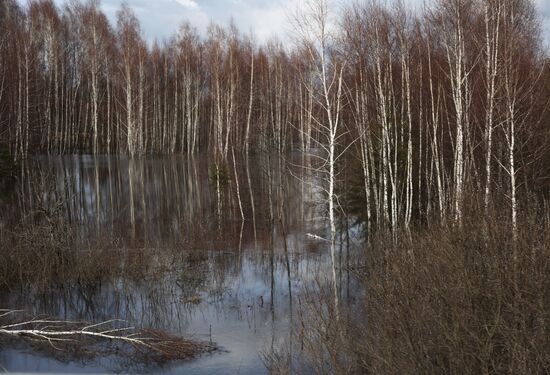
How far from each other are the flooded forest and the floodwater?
49 millimetres

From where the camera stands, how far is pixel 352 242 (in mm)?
13258

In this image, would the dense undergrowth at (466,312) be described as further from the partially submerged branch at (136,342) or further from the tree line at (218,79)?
the tree line at (218,79)

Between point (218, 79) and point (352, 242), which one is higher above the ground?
point (218, 79)

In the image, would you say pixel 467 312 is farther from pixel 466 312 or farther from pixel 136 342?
pixel 136 342

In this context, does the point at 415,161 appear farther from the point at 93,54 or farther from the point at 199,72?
the point at 199,72

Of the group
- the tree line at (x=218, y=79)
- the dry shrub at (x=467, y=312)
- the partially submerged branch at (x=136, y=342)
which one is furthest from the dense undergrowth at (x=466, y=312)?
the tree line at (x=218, y=79)

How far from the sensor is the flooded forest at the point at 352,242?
462 cm

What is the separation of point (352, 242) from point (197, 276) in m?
4.42

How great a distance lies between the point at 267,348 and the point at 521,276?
3732 mm

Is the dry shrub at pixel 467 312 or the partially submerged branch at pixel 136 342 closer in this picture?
the dry shrub at pixel 467 312

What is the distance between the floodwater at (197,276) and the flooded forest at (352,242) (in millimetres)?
49

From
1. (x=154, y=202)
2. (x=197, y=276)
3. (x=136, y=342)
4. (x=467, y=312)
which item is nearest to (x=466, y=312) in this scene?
(x=467, y=312)

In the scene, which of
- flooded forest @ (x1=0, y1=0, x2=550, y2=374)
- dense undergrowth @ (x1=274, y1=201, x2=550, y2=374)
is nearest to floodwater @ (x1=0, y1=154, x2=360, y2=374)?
flooded forest @ (x1=0, y1=0, x2=550, y2=374)

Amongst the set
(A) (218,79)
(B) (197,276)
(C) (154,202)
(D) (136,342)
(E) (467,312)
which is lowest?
(D) (136,342)
